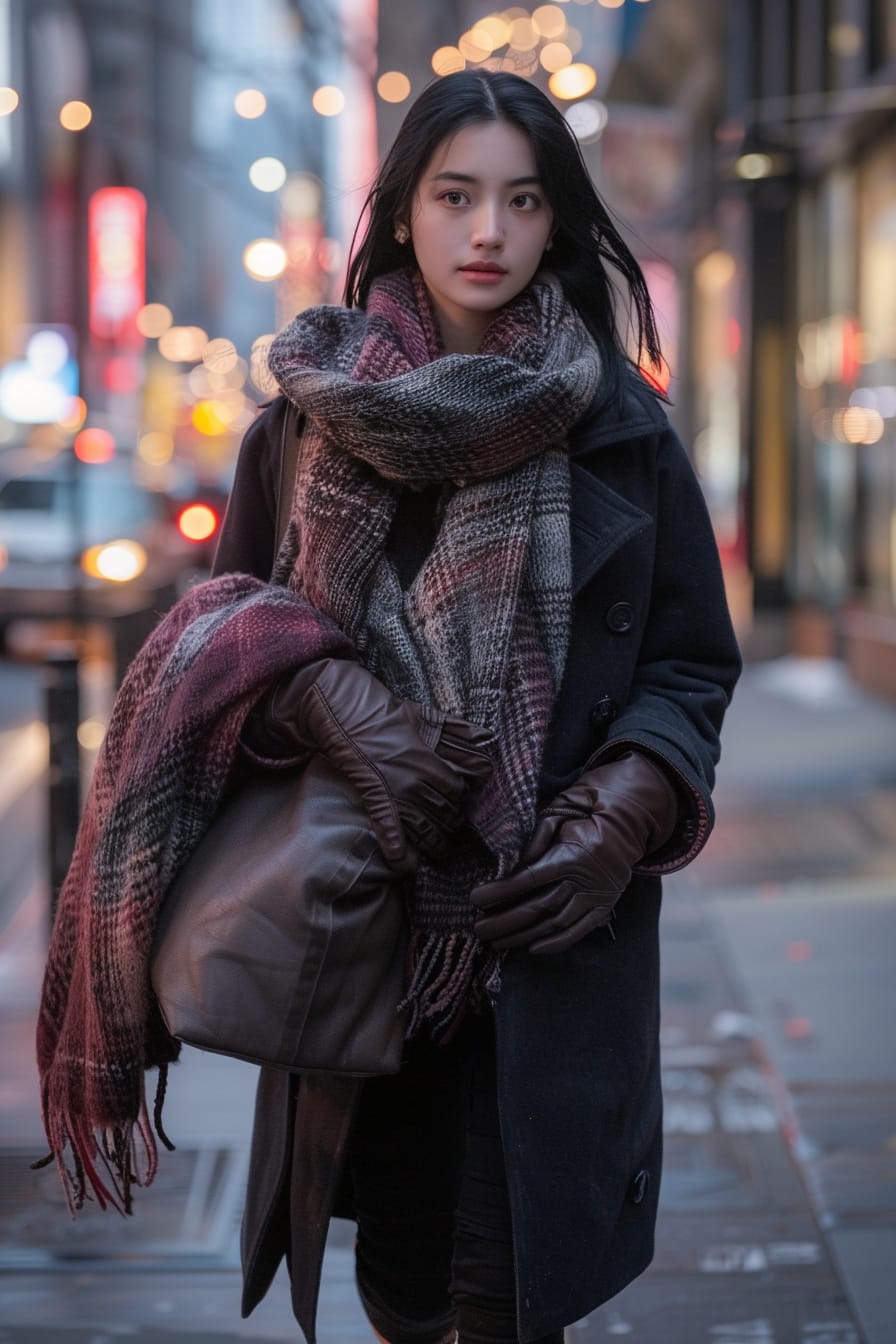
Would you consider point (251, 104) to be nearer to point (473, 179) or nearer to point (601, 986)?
point (473, 179)

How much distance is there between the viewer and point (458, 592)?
2.24m

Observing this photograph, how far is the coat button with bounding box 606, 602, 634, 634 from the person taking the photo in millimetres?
2365

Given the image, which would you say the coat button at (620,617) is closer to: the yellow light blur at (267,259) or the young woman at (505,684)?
the young woman at (505,684)

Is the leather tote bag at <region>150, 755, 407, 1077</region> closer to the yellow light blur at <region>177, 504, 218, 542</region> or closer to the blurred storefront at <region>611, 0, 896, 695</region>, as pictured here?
the blurred storefront at <region>611, 0, 896, 695</region>

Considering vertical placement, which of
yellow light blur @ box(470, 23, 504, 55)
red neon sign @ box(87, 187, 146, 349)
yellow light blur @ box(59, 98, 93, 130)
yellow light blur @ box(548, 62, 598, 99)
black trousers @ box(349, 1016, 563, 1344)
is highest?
red neon sign @ box(87, 187, 146, 349)

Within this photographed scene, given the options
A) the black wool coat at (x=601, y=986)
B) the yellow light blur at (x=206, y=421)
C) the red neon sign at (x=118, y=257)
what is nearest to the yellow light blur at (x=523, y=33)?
the black wool coat at (x=601, y=986)

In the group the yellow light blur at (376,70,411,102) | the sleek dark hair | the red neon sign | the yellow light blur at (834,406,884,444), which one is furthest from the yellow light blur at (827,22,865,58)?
the red neon sign

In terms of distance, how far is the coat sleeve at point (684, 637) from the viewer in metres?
2.36

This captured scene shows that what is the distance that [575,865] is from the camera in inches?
85.1

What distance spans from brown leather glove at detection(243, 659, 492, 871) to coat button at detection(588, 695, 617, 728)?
9.1 inches

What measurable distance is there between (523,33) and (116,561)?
5597mm

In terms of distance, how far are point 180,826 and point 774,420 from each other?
12051mm

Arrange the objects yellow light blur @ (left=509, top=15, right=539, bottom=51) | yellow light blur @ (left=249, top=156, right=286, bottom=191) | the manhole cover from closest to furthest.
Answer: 1. the manhole cover
2. yellow light blur @ (left=509, top=15, right=539, bottom=51)
3. yellow light blur @ (left=249, top=156, right=286, bottom=191)

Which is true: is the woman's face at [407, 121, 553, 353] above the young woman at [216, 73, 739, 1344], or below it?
above
